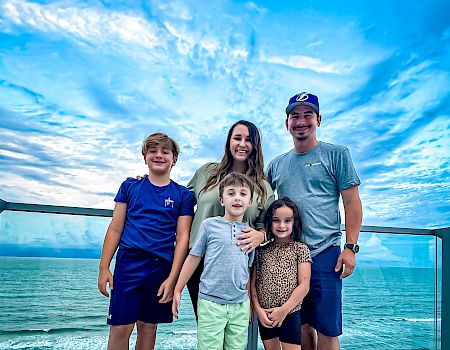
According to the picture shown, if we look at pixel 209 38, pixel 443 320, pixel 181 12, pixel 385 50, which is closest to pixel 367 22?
pixel 385 50

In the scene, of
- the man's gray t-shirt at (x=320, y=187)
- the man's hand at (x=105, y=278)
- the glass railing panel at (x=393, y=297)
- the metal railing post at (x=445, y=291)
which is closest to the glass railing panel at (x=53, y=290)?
the man's hand at (x=105, y=278)

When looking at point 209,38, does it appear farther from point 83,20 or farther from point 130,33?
point 83,20

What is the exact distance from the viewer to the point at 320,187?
7.53 feet

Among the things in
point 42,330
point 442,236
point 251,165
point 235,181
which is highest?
point 251,165

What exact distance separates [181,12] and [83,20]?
230 centimetres

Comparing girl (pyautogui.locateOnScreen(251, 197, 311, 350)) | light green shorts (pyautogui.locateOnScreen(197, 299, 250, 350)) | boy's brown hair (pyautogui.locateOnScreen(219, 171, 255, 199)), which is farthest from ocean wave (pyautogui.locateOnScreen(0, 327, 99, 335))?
boy's brown hair (pyautogui.locateOnScreen(219, 171, 255, 199))

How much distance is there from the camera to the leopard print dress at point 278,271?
2.12 m

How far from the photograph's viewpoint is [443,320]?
308 cm

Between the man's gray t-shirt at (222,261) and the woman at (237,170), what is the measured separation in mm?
101

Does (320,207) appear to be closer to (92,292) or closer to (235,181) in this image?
(235,181)

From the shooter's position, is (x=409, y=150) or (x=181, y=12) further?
(x=409, y=150)

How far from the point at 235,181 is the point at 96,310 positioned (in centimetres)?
127

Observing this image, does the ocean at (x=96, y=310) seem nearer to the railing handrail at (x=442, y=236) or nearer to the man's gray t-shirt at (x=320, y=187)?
the railing handrail at (x=442, y=236)

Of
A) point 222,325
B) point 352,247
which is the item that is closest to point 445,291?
point 352,247
